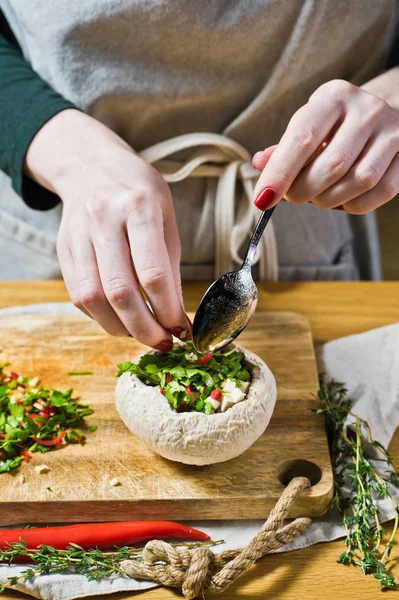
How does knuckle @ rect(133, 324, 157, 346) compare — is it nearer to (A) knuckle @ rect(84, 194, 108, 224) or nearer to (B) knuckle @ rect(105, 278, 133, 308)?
(B) knuckle @ rect(105, 278, 133, 308)

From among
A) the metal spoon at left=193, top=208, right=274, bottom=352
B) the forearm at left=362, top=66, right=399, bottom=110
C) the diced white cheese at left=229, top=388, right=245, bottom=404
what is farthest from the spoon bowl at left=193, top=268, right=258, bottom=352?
the forearm at left=362, top=66, right=399, bottom=110

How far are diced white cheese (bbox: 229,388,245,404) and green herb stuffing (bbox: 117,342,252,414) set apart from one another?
0.08ft

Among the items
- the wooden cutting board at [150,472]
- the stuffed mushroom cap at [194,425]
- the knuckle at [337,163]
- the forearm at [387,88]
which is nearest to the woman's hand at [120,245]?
the stuffed mushroom cap at [194,425]

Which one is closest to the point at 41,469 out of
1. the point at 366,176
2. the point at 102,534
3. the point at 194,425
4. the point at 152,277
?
the point at 102,534

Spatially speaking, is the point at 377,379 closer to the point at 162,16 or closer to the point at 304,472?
the point at 304,472

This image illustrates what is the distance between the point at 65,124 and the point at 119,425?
0.67m

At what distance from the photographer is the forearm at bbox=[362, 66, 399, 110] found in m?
1.42

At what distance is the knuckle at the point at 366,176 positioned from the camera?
1.23m

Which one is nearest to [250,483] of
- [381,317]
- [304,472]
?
[304,472]

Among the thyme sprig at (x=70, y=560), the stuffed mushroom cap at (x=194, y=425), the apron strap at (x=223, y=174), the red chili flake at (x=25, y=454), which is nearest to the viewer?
the thyme sprig at (x=70, y=560)

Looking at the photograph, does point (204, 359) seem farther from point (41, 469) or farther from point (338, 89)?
point (338, 89)

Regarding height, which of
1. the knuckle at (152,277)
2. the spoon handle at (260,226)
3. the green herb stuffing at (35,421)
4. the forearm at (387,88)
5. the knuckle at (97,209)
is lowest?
the green herb stuffing at (35,421)

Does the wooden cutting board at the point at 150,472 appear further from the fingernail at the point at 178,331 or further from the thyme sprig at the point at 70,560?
the fingernail at the point at 178,331

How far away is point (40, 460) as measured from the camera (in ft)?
4.12
